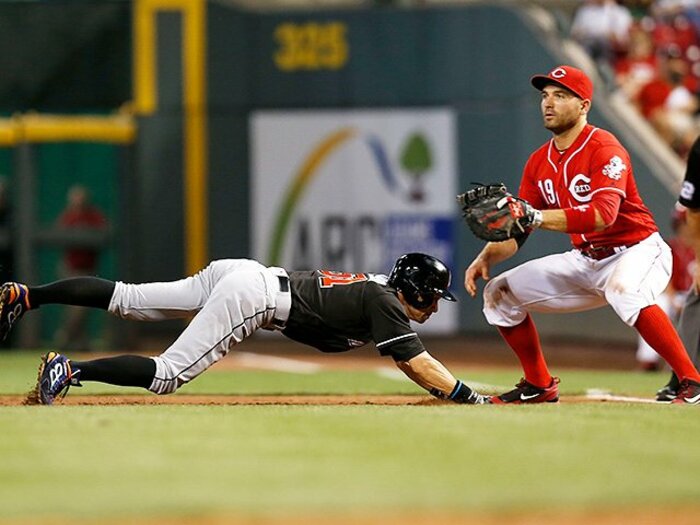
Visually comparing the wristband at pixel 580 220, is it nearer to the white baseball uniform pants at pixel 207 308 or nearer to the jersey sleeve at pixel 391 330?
the jersey sleeve at pixel 391 330

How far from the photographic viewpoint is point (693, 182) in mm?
6996

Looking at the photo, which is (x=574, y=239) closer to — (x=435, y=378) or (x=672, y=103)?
(x=435, y=378)

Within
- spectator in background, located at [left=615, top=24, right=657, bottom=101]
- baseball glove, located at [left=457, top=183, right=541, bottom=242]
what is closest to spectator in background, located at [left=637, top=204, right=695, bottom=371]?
spectator in background, located at [left=615, top=24, right=657, bottom=101]

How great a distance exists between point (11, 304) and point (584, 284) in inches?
124

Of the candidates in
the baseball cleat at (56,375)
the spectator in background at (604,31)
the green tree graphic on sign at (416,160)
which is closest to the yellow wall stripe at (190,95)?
the green tree graphic on sign at (416,160)

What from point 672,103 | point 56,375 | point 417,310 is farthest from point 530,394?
point 672,103

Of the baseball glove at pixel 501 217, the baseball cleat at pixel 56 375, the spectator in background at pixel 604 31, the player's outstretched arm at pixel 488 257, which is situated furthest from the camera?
the spectator in background at pixel 604 31

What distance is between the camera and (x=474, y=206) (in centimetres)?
663

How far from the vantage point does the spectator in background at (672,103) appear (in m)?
13.5

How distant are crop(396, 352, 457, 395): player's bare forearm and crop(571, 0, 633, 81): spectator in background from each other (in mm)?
8714

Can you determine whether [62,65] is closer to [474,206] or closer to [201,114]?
[201,114]

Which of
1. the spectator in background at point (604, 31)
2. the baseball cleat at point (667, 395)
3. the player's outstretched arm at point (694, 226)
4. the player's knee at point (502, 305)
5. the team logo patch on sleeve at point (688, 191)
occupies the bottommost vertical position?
the baseball cleat at point (667, 395)

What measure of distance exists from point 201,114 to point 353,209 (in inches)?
85.0

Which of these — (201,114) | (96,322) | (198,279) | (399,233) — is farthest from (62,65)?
(198,279)
